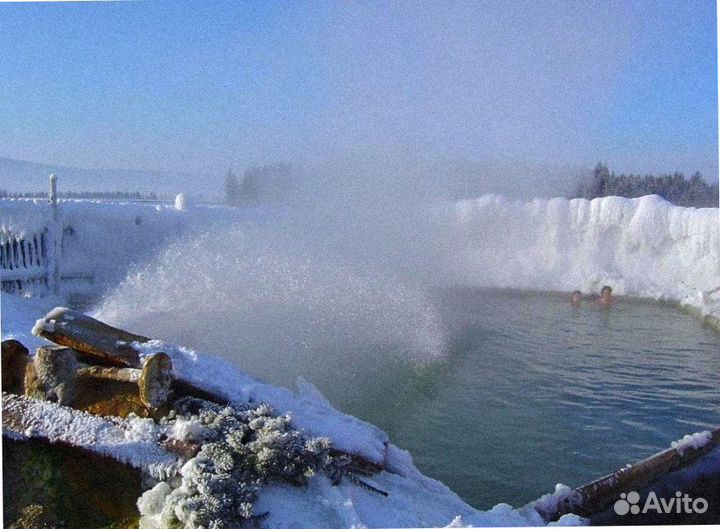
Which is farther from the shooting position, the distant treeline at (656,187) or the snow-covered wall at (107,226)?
the distant treeline at (656,187)

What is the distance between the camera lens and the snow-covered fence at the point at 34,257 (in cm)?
554

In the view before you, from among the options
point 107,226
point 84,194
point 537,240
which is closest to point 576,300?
point 537,240

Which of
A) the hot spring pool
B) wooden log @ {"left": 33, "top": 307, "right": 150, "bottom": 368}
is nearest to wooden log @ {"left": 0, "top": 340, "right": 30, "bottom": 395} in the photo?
wooden log @ {"left": 33, "top": 307, "right": 150, "bottom": 368}

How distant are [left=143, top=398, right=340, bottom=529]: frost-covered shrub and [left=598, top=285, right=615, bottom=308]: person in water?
8152 millimetres

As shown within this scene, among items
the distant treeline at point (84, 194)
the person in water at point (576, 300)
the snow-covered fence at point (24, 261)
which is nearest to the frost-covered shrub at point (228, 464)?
the snow-covered fence at point (24, 261)

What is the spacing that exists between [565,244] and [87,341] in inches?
416

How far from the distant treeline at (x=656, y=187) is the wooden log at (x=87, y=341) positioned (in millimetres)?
5100

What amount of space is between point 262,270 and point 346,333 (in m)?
1.38

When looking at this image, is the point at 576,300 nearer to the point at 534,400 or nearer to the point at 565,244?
the point at 565,244

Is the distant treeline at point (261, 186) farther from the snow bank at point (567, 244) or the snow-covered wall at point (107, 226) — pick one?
the snow bank at point (567, 244)

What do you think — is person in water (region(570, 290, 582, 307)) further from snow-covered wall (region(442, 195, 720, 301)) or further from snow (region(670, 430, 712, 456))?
snow (region(670, 430, 712, 456))

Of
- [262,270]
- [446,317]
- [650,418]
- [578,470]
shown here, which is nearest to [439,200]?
[446,317]

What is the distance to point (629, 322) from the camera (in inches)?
337

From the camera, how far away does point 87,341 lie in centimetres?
319
